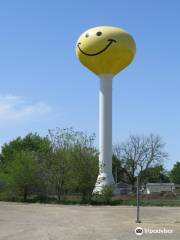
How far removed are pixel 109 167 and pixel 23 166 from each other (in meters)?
8.05

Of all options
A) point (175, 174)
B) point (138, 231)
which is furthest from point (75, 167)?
point (175, 174)

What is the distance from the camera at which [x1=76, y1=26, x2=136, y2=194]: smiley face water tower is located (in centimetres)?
4184

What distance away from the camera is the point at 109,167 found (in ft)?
146

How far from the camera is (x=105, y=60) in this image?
42.5m

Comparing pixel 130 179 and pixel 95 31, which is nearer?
pixel 95 31

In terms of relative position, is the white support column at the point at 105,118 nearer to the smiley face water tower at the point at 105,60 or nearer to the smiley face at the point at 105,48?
the smiley face water tower at the point at 105,60

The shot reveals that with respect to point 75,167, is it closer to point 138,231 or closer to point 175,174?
point 138,231

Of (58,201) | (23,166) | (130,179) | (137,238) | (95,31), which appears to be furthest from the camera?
(130,179)

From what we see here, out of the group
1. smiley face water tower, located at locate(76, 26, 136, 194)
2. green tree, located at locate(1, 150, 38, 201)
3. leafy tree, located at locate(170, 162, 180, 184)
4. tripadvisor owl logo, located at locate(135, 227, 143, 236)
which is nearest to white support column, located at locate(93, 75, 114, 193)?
smiley face water tower, located at locate(76, 26, 136, 194)

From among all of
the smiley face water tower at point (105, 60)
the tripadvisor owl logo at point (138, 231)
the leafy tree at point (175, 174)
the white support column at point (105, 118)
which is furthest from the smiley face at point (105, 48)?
the leafy tree at point (175, 174)

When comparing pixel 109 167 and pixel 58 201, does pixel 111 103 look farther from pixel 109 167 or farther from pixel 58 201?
pixel 58 201

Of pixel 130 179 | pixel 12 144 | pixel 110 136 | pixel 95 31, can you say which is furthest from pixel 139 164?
pixel 95 31

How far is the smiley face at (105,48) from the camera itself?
41.8 metres

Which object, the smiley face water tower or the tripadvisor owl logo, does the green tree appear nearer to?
the smiley face water tower
